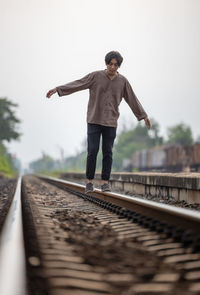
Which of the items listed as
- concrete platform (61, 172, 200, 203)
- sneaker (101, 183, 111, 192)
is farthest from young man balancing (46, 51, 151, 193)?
concrete platform (61, 172, 200, 203)

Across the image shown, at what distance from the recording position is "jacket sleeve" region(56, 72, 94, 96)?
5.08 metres

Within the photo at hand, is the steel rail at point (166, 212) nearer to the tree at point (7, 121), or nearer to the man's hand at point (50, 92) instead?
the man's hand at point (50, 92)

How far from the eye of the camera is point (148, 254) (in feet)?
6.70

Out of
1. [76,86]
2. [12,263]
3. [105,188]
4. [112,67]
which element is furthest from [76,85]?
[12,263]

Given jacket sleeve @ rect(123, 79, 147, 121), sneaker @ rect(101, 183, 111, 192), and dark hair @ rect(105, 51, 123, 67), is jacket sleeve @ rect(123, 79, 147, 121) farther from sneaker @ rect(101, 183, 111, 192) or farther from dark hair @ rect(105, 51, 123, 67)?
sneaker @ rect(101, 183, 111, 192)

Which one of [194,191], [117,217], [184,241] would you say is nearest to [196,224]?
[184,241]

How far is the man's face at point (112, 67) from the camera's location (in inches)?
191

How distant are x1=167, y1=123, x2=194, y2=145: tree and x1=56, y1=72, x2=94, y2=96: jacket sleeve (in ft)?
259

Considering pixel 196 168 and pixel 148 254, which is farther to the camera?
pixel 196 168

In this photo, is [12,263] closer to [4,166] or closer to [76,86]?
[76,86]

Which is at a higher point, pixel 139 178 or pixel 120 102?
pixel 120 102

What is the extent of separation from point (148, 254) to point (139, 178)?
5.06 meters

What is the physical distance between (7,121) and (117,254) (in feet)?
148

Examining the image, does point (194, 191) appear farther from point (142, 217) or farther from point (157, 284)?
point (157, 284)
